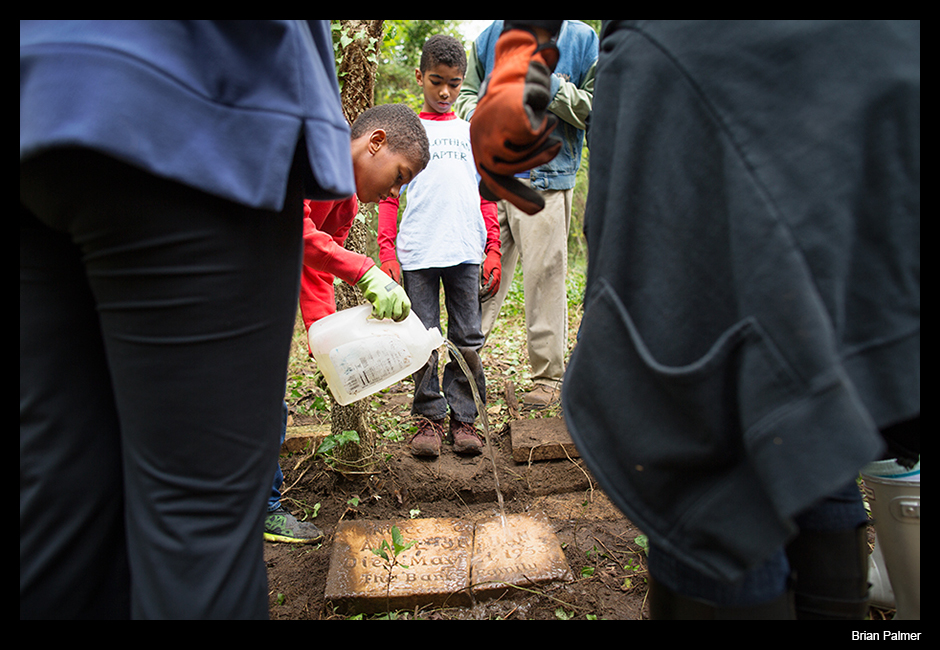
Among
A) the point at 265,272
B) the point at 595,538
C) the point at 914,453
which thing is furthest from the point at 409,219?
the point at 914,453

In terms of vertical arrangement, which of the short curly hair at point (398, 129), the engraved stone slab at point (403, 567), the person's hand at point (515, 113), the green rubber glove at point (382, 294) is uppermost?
the short curly hair at point (398, 129)

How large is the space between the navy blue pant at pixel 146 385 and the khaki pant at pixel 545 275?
2352 millimetres

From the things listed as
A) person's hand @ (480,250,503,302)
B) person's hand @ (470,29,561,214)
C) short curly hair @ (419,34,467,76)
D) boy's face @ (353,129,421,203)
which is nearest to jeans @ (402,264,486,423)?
person's hand @ (480,250,503,302)

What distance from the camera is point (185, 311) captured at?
0.74 metres

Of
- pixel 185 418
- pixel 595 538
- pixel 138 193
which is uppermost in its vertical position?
pixel 138 193

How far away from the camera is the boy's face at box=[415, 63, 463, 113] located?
2943mm

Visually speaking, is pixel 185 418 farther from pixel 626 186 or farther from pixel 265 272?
pixel 626 186

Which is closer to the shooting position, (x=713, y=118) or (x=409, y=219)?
(x=713, y=118)

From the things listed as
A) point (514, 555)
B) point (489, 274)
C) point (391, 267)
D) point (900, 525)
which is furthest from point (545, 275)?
point (900, 525)

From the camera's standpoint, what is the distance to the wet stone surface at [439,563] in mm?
1643

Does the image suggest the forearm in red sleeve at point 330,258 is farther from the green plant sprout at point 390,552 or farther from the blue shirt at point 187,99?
the blue shirt at point 187,99

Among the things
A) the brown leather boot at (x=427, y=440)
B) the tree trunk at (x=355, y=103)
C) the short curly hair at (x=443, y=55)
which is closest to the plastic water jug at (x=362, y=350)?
the tree trunk at (x=355, y=103)
